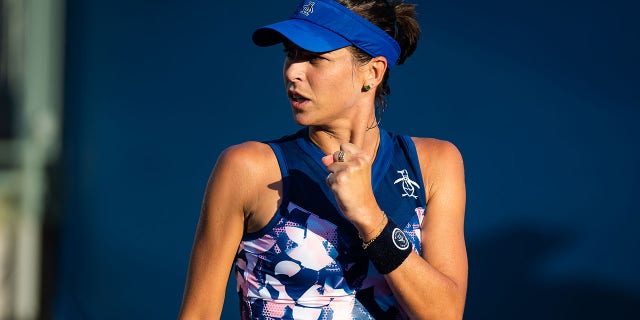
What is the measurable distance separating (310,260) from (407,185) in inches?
12.4

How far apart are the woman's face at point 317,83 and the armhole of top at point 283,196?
113 mm

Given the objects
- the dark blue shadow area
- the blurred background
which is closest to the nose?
the blurred background

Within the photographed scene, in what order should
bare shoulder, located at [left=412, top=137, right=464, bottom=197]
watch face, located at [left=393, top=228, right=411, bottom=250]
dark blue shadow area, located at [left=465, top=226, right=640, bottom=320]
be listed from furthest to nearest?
dark blue shadow area, located at [left=465, top=226, right=640, bottom=320], bare shoulder, located at [left=412, top=137, right=464, bottom=197], watch face, located at [left=393, top=228, right=411, bottom=250]

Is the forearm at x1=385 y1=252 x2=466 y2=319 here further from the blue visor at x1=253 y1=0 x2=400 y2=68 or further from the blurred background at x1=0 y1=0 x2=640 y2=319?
the blurred background at x1=0 y1=0 x2=640 y2=319

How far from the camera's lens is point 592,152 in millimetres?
3293

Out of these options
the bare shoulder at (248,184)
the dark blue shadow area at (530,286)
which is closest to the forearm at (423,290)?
the bare shoulder at (248,184)

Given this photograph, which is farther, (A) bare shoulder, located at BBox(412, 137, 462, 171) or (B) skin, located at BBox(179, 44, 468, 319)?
(A) bare shoulder, located at BBox(412, 137, 462, 171)

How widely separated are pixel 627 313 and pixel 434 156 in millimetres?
1489

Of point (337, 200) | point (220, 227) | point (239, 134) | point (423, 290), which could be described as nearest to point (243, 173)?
point (220, 227)

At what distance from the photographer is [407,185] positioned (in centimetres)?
211

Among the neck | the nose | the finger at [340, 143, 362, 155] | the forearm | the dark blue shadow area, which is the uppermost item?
the nose

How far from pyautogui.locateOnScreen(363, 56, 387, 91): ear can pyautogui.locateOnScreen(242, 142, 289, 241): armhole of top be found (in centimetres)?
26

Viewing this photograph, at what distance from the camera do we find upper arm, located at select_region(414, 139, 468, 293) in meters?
2.05

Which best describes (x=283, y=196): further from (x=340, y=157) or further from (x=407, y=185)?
(x=407, y=185)
